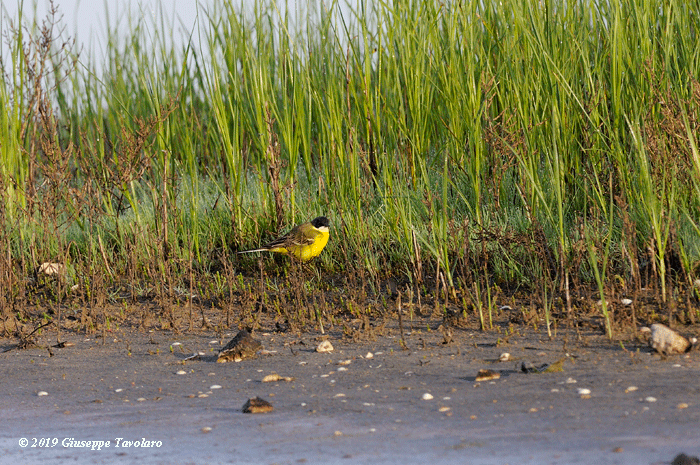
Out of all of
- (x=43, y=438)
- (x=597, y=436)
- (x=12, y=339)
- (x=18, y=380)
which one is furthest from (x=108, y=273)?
(x=597, y=436)

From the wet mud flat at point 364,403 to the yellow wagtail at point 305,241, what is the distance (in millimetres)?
1152

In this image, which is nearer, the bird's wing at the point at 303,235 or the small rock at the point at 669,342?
the small rock at the point at 669,342

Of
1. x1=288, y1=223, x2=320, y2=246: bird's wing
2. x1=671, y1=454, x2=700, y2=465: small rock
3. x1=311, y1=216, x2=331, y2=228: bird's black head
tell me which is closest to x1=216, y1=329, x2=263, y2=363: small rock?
x1=288, y1=223, x2=320, y2=246: bird's wing

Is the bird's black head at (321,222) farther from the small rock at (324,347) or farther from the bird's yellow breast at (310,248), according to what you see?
the small rock at (324,347)

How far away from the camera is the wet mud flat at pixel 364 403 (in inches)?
103

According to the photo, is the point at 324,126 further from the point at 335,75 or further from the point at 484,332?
the point at 484,332

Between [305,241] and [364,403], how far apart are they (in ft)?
8.27

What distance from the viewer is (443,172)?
5332 millimetres

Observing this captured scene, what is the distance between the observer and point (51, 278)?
6020 mm

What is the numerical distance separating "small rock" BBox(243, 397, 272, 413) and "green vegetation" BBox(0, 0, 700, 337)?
152 centimetres

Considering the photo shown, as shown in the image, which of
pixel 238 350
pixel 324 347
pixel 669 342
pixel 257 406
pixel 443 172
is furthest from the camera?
pixel 443 172
